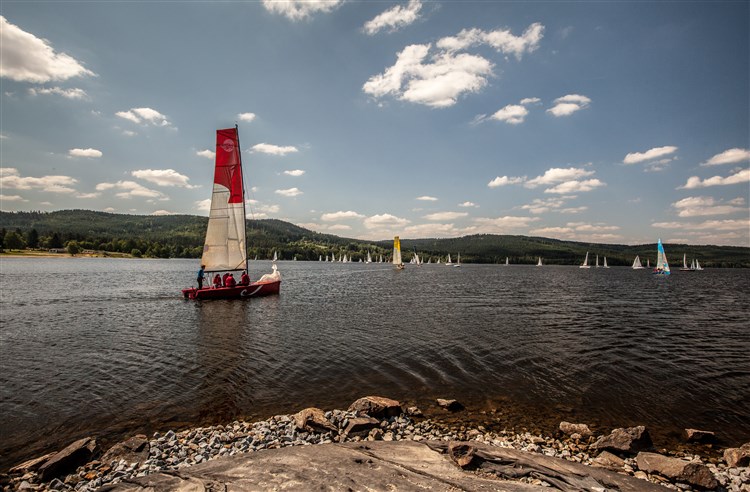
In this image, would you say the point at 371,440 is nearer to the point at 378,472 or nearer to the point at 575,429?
the point at 378,472

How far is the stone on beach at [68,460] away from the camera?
29.7 ft

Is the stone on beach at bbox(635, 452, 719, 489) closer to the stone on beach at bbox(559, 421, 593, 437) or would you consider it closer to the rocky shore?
the rocky shore

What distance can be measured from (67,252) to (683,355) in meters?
262

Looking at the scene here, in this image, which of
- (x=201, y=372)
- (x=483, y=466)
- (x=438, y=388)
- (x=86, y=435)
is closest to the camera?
(x=483, y=466)

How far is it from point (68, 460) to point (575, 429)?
1604cm

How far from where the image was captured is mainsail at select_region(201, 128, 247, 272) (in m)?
43.4

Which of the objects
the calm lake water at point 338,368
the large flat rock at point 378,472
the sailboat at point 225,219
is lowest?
the calm lake water at point 338,368

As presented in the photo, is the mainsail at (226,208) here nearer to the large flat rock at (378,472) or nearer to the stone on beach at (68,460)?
the stone on beach at (68,460)

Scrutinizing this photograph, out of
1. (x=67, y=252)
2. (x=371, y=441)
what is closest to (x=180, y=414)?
(x=371, y=441)

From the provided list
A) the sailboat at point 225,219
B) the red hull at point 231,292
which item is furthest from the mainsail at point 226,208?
the red hull at point 231,292

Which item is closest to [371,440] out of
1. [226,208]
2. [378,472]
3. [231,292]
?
[378,472]

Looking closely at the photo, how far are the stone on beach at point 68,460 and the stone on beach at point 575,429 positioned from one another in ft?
50.4

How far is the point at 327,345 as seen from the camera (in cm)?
2347

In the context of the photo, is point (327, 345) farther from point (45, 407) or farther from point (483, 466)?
point (483, 466)
